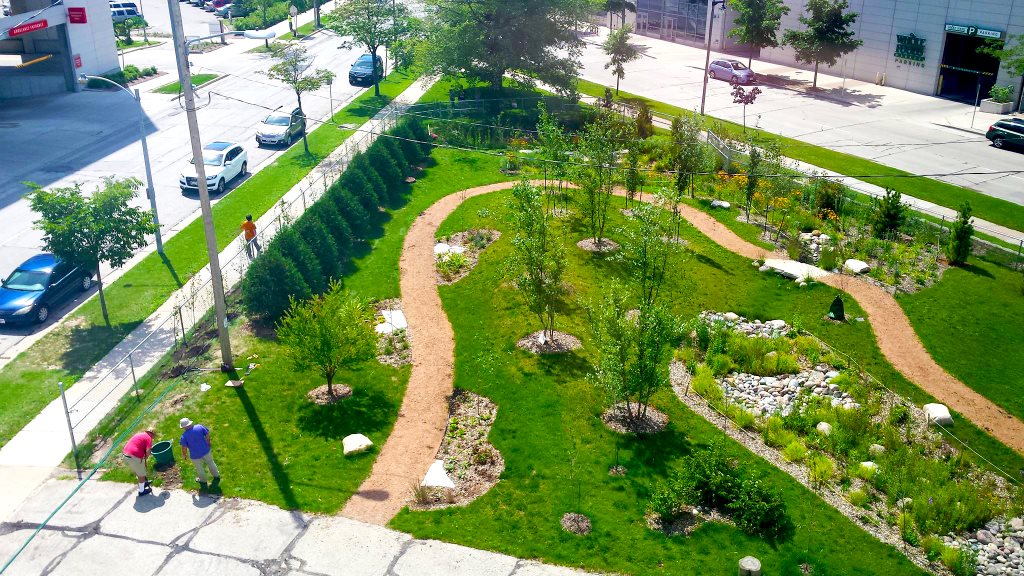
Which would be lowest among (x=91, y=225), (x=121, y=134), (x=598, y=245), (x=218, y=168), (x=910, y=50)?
(x=598, y=245)

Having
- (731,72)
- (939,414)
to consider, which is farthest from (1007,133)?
(939,414)

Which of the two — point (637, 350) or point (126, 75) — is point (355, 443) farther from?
point (126, 75)

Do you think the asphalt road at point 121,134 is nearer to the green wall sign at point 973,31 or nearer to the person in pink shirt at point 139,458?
the person in pink shirt at point 139,458

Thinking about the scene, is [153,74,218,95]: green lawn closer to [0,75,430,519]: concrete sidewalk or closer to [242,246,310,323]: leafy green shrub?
[0,75,430,519]: concrete sidewalk

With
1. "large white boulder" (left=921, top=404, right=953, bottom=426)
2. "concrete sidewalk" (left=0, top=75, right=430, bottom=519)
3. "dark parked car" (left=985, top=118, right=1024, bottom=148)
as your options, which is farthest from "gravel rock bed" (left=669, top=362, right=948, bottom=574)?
"dark parked car" (left=985, top=118, right=1024, bottom=148)

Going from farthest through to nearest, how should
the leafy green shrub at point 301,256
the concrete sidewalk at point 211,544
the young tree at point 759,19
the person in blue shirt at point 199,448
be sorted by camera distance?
the young tree at point 759,19
the leafy green shrub at point 301,256
the person in blue shirt at point 199,448
the concrete sidewalk at point 211,544

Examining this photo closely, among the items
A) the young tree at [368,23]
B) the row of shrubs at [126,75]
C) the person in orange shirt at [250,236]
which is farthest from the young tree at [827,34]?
the row of shrubs at [126,75]

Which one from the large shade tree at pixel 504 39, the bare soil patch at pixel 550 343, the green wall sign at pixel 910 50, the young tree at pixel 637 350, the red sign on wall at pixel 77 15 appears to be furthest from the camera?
the green wall sign at pixel 910 50
